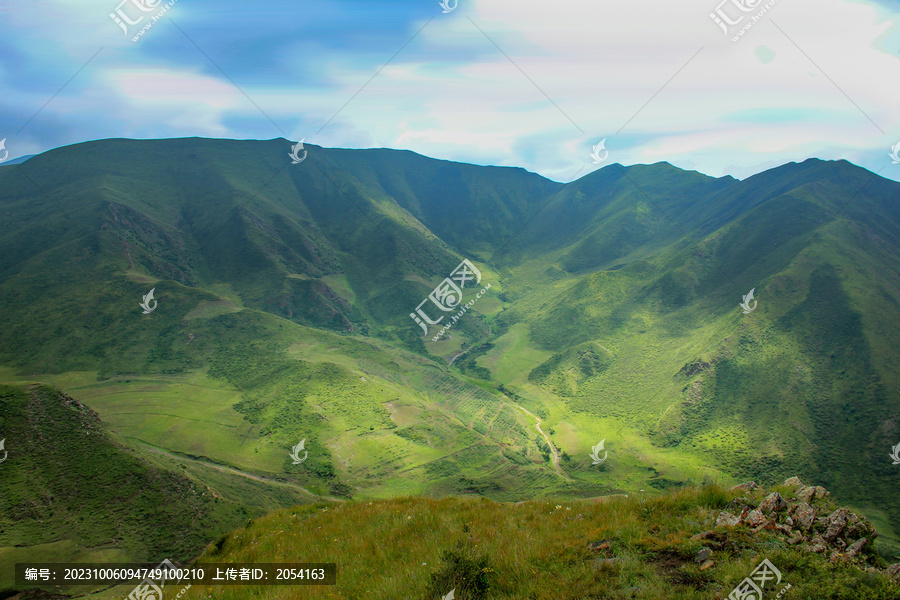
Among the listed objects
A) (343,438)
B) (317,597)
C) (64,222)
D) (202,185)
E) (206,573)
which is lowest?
(343,438)

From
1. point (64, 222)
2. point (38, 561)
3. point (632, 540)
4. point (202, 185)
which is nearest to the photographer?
point (632, 540)

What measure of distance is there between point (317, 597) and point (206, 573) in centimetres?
478

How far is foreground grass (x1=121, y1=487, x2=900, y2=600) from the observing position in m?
6.54

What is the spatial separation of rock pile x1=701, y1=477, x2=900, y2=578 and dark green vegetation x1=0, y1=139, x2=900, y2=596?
41135 millimetres

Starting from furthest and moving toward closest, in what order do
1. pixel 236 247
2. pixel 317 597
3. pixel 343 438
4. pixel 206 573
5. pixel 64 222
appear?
pixel 236 247, pixel 64 222, pixel 343 438, pixel 206 573, pixel 317 597

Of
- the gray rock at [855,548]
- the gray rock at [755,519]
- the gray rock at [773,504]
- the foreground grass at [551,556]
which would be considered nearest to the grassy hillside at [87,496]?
the foreground grass at [551,556]

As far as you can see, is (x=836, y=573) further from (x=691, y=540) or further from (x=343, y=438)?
(x=343, y=438)

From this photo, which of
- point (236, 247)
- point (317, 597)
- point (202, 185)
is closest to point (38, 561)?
point (317, 597)

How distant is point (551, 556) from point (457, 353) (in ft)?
413

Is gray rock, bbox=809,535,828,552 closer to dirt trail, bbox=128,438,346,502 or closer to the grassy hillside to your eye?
the grassy hillside

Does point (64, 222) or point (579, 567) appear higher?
point (64, 222)

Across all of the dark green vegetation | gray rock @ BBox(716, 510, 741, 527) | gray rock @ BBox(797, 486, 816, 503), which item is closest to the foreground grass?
gray rock @ BBox(716, 510, 741, 527)

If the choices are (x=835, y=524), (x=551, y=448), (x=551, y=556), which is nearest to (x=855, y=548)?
(x=835, y=524)

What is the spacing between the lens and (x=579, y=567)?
735 cm
